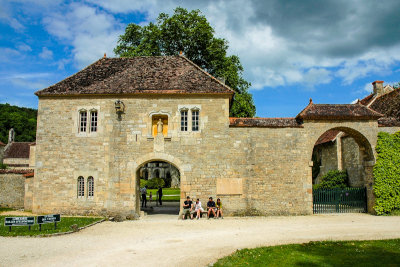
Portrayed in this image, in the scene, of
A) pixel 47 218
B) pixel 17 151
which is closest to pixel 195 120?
pixel 47 218

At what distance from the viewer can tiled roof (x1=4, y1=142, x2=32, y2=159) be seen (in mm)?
58844

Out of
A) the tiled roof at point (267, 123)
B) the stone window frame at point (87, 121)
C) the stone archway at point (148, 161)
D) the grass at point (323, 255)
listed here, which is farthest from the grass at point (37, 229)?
the tiled roof at point (267, 123)

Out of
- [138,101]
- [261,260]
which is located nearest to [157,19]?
[138,101]

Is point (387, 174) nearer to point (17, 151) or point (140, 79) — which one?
point (140, 79)

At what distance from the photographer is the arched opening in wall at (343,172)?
61.5ft

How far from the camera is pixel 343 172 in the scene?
27984mm

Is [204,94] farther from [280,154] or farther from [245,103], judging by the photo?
[245,103]

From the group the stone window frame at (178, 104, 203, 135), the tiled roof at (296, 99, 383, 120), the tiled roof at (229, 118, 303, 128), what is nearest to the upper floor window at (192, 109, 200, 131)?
the stone window frame at (178, 104, 203, 135)

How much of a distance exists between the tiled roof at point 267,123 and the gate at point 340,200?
14.4 ft

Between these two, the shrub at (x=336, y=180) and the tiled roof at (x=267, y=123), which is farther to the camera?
the shrub at (x=336, y=180)

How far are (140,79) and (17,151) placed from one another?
169 ft

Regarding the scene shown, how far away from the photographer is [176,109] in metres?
18.1

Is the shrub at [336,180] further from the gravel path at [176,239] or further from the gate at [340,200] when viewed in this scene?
the gravel path at [176,239]

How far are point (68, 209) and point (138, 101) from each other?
7.23 m
